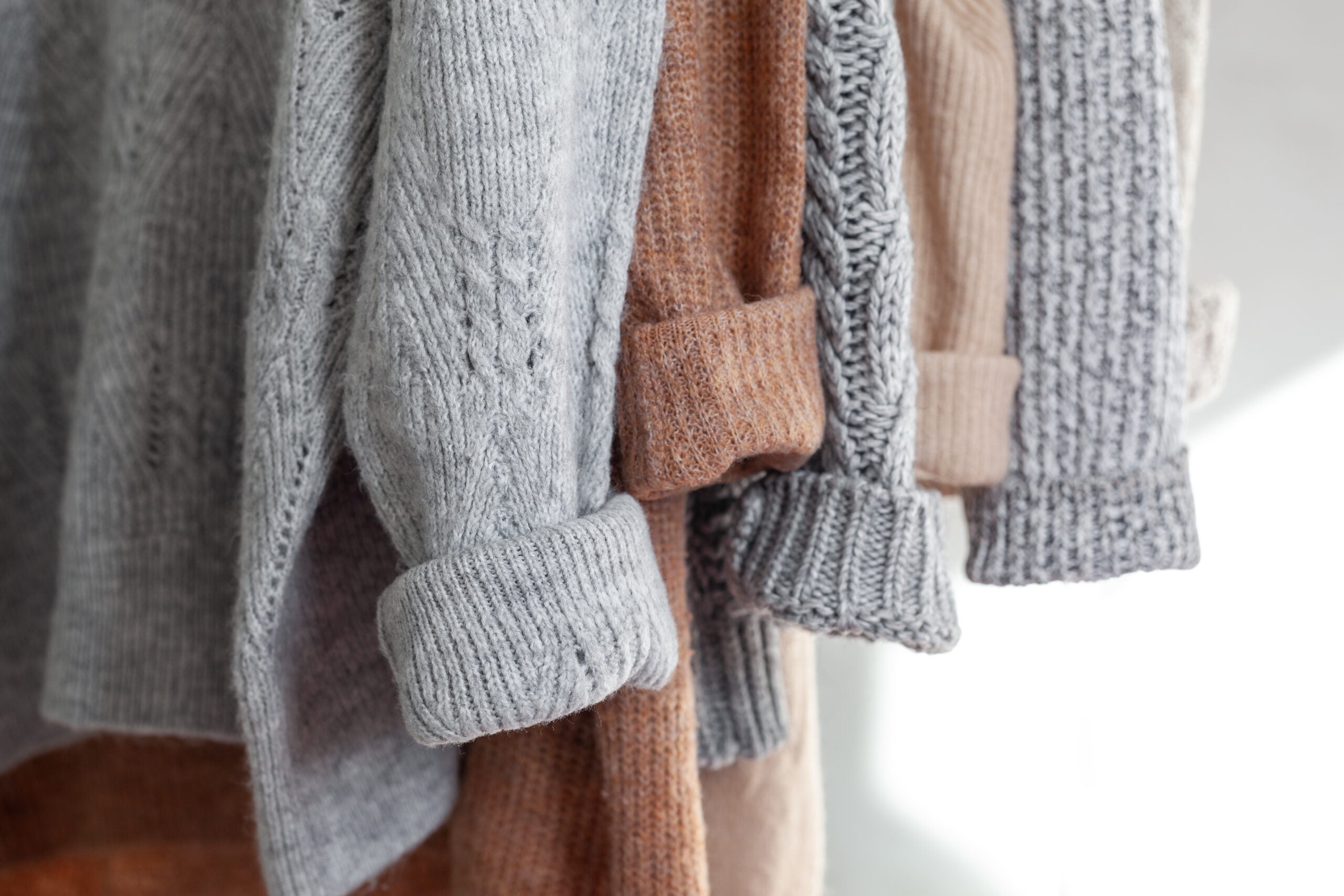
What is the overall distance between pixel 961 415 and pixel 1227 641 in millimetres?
365

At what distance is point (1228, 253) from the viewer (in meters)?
0.70

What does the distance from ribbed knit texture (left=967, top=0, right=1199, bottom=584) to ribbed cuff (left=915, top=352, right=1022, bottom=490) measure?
0.03m

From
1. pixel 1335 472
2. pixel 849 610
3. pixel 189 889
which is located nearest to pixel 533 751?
pixel 849 610

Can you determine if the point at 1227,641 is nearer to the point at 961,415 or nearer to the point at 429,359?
the point at 961,415

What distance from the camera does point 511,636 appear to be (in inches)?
14.3

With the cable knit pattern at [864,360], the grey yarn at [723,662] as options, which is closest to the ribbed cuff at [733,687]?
the grey yarn at [723,662]

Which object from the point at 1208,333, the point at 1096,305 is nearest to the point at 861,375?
the point at 1096,305

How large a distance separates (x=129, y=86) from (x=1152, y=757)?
2.62ft

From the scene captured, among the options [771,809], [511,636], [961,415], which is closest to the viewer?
[511,636]

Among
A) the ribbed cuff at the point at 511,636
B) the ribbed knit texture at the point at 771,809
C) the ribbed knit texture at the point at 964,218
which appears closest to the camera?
the ribbed cuff at the point at 511,636

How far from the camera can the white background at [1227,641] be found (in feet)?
2.12

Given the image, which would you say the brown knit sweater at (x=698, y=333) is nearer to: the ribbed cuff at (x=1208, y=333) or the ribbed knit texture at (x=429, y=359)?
the ribbed knit texture at (x=429, y=359)

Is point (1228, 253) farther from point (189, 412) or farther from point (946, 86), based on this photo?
point (189, 412)

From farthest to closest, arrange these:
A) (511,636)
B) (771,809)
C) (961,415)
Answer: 1. (771,809)
2. (961,415)
3. (511,636)
